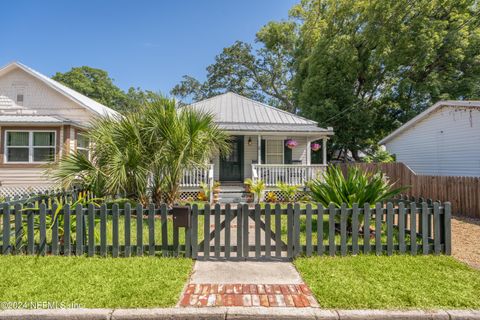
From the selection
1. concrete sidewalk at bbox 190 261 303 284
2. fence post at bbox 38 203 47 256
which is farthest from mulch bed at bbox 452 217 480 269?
fence post at bbox 38 203 47 256

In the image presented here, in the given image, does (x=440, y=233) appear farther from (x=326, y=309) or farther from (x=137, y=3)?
(x=137, y=3)

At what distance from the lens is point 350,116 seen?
2244 centimetres

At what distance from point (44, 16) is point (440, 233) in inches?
716

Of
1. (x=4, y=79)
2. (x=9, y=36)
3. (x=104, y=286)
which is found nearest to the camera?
(x=104, y=286)

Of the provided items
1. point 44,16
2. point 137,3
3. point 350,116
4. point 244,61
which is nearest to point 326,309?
point 137,3

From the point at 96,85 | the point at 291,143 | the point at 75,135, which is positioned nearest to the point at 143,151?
the point at 291,143

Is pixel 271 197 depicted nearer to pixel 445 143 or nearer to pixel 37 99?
pixel 445 143

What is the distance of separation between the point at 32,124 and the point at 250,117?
11.3 metres

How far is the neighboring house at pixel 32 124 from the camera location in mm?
13219

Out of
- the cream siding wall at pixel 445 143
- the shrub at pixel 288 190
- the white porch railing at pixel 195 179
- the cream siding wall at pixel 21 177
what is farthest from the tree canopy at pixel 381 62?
the cream siding wall at pixel 21 177

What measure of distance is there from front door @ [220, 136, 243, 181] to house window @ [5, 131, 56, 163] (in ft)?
28.9

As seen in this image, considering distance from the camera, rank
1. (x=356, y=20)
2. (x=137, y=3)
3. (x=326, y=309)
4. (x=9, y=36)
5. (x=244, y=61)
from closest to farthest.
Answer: (x=326, y=309), (x=137, y=3), (x=9, y=36), (x=356, y=20), (x=244, y=61)

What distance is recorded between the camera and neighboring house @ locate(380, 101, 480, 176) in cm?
1252

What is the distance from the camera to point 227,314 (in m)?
2.85
